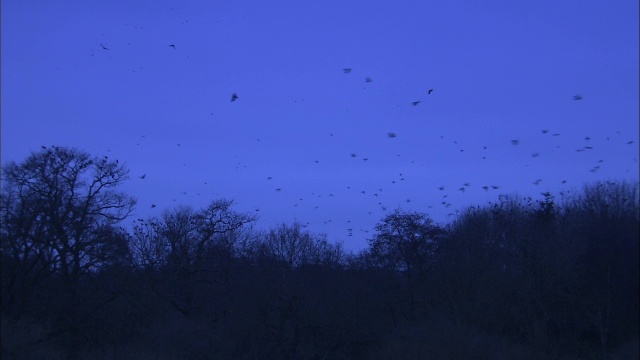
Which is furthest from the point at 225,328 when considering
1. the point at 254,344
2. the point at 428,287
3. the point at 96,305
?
the point at 428,287

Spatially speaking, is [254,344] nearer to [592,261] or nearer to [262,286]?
[262,286]

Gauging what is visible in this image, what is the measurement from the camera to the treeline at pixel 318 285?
2277 centimetres

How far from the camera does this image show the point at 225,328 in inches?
1268

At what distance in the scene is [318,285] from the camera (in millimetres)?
34938

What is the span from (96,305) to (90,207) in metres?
6.23

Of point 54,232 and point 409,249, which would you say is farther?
point 409,249

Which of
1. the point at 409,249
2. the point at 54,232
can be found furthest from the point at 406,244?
the point at 54,232

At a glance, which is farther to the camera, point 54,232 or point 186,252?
point 186,252

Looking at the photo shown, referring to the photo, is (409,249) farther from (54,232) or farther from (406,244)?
(54,232)

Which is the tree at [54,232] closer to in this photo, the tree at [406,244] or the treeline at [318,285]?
the treeline at [318,285]

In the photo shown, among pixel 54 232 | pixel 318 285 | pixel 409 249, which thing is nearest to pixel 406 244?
pixel 409 249

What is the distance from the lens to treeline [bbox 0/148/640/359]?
74.7 ft

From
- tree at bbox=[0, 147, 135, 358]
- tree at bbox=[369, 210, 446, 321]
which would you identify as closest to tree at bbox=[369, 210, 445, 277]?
tree at bbox=[369, 210, 446, 321]

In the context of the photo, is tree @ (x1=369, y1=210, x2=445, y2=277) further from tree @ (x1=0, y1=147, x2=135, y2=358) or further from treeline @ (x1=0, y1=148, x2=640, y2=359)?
tree @ (x1=0, y1=147, x2=135, y2=358)
